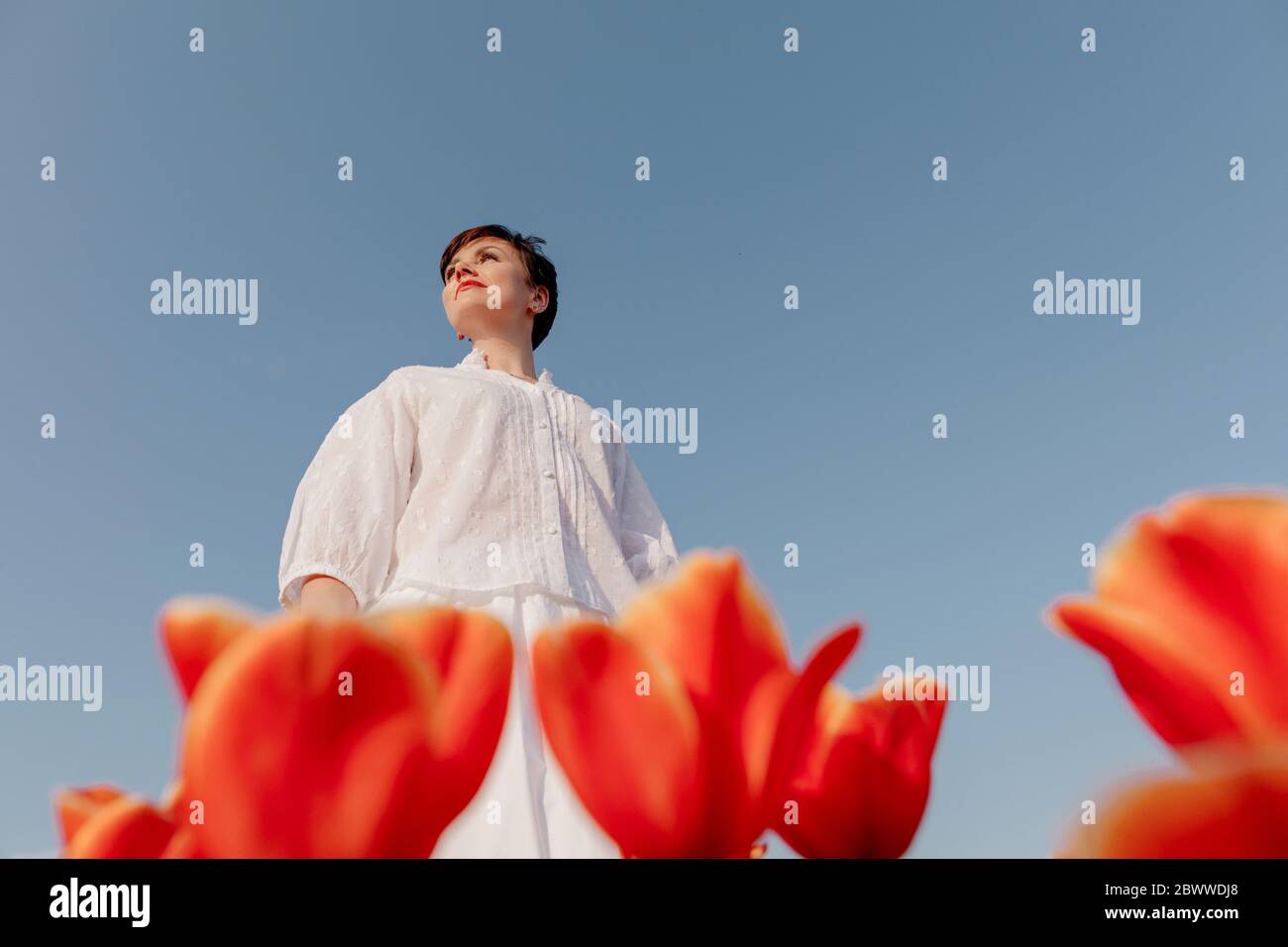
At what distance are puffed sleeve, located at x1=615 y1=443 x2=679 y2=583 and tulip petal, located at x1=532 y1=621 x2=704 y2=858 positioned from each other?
1.52 m

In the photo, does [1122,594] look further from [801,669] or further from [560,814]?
[560,814]

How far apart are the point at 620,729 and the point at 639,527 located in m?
1.81

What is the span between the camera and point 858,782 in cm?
47

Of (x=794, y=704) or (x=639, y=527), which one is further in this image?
(x=639, y=527)

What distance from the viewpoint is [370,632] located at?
0.27 meters

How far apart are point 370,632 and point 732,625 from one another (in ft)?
0.40

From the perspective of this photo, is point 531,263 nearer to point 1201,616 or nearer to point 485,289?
point 485,289

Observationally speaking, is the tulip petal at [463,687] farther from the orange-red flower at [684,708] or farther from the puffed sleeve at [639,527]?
the puffed sleeve at [639,527]

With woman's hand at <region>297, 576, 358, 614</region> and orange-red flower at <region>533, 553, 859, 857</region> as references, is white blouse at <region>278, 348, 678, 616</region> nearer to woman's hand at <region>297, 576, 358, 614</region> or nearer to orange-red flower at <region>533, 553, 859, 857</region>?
woman's hand at <region>297, 576, 358, 614</region>

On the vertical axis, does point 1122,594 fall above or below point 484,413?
below

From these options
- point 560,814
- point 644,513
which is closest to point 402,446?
point 644,513

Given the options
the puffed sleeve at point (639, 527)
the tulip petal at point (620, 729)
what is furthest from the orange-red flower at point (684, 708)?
the puffed sleeve at point (639, 527)

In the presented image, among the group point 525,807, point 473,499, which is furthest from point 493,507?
point 525,807

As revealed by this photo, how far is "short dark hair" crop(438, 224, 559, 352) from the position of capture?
92.0 inches
